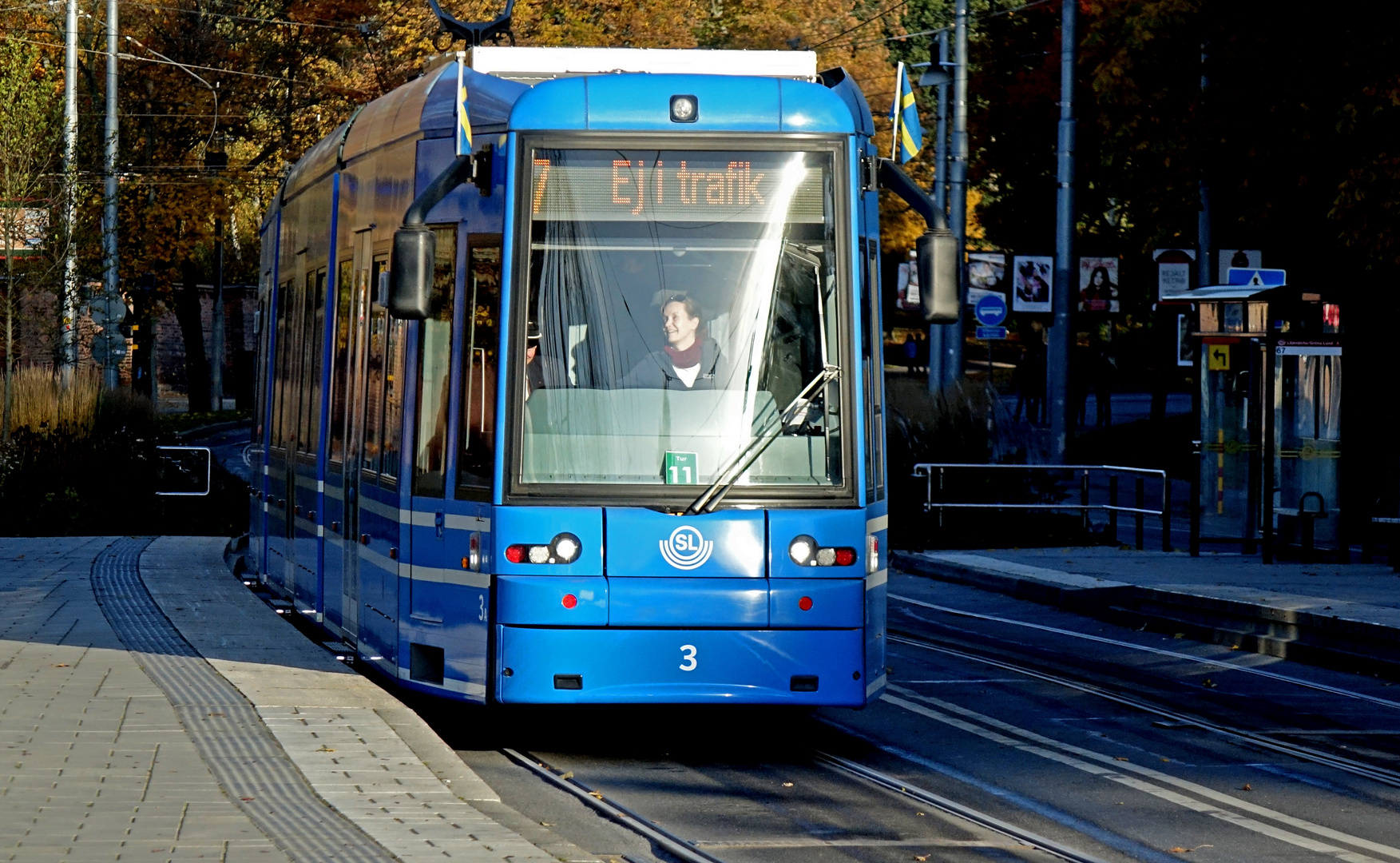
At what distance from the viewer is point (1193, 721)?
1125 cm

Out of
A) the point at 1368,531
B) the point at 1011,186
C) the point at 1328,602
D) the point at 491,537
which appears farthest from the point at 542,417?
the point at 1011,186

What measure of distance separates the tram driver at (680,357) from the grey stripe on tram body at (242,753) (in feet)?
7.35

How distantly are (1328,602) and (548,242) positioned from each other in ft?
30.1

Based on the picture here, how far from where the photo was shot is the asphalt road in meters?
7.83

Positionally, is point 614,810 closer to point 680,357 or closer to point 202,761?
point 202,761

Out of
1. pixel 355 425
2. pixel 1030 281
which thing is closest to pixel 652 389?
pixel 355 425

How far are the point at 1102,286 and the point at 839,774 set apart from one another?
2360 cm

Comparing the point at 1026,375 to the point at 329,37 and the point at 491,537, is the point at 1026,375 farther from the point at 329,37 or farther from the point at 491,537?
the point at 491,537

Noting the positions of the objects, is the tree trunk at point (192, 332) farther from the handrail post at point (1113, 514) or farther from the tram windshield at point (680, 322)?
the tram windshield at point (680, 322)

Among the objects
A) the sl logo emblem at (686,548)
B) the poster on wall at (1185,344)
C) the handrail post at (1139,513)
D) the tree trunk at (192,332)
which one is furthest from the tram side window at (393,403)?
the tree trunk at (192,332)

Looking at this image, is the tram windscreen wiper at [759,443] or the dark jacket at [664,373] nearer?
the tram windscreen wiper at [759,443]

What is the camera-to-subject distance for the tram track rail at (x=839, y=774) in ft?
24.6

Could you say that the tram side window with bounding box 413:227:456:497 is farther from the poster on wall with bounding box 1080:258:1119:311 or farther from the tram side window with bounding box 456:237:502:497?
the poster on wall with bounding box 1080:258:1119:311

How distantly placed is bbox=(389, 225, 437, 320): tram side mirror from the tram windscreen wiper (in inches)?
57.3
